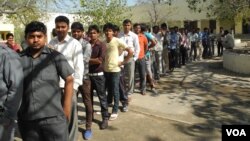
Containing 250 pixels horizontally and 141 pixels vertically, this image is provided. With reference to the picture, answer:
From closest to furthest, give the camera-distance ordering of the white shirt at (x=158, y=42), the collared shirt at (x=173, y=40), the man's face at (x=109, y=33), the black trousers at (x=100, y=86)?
the black trousers at (x=100, y=86)
the man's face at (x=109, y=33)
the white shirt at (x=158, y=42)
the collared shirt at (x=173, y=40)

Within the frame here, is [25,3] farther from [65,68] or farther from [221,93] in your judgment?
[65,68]

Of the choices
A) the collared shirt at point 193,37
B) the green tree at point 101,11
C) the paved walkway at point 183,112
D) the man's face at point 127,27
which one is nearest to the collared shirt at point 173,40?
the paved walkway at point 183,112

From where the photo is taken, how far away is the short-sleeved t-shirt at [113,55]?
6277mm

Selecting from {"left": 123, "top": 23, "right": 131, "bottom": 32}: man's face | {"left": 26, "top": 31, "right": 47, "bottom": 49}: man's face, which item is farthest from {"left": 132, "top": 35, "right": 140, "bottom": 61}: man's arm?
{"left": 26, "top": 31, "right": 47, "bottom": 49}: man's face

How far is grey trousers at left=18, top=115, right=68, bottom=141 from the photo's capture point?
3.31 metres

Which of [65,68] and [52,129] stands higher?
[65,68]

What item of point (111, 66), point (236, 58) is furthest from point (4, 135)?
point (236, 58)

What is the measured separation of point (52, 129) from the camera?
3307 mm

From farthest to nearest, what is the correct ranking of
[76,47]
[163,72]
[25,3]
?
[163,72] → [25,3] → [76,47]

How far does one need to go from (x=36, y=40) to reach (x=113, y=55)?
121 inches

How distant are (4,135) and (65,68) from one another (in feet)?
2.70

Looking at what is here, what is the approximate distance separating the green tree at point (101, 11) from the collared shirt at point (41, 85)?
24488 millimetres

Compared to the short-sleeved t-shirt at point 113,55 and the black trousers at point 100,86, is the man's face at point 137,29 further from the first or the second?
the black trousers at point 100,86

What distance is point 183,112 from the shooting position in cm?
702
